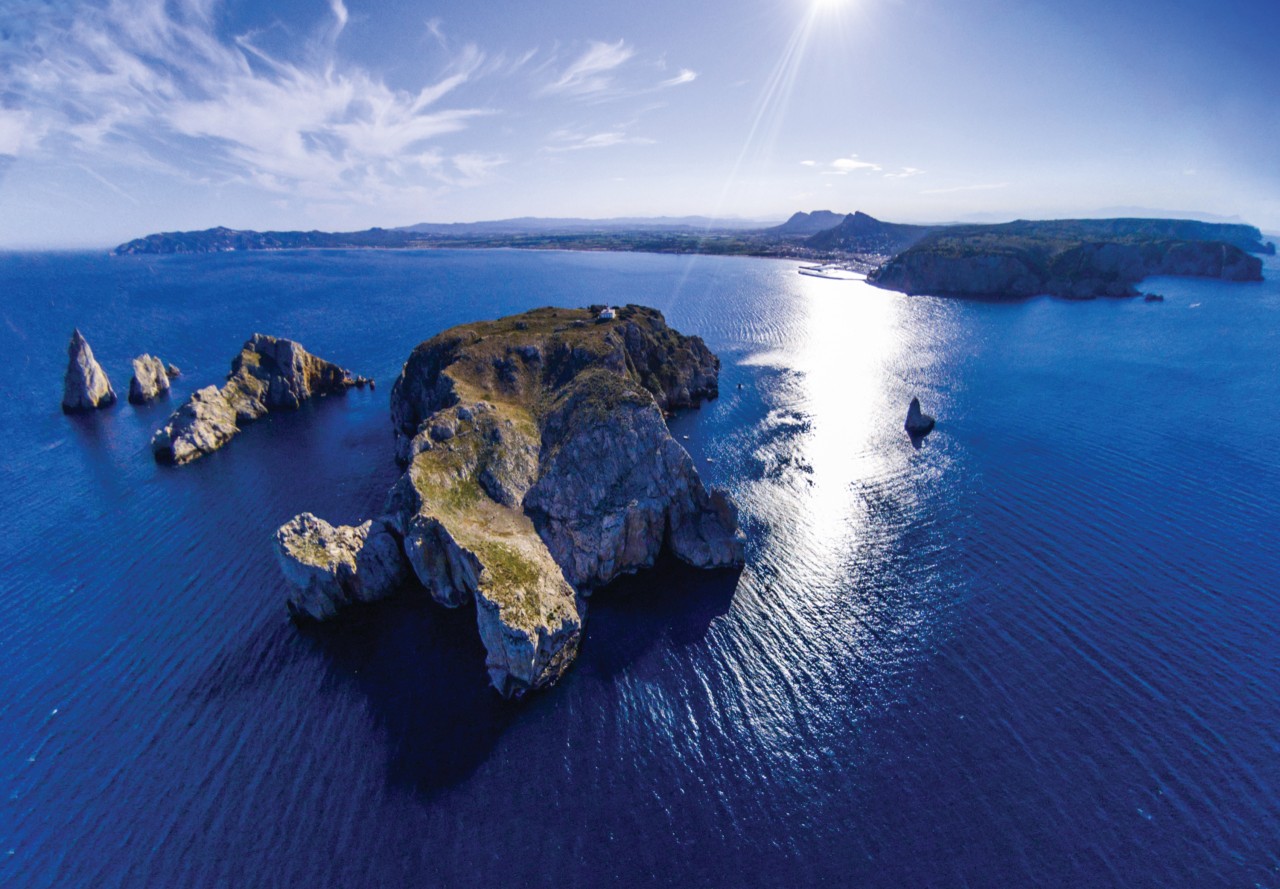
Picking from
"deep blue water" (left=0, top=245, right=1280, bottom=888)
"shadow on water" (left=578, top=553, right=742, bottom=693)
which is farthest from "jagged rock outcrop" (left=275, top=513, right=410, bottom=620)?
"shadow on water" (left=578, top=553, right=742, bottom=693)

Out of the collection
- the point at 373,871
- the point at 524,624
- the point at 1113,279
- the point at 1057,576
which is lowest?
the point at 373,871

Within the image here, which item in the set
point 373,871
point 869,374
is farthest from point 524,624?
point 869,374

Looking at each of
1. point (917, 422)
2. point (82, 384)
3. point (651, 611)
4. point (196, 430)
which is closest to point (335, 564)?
point (651, 611)

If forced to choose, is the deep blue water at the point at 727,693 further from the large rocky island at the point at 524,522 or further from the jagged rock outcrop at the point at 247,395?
the jagged rock outcrop at the point at 247,395

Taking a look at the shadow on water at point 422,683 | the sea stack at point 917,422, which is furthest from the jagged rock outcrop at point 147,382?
the sea stack at point 917,422

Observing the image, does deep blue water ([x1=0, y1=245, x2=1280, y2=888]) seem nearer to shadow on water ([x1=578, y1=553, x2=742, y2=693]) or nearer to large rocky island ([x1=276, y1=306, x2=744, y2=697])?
shadow on water ([x1=578, y1=553, x2=742, y2=693])

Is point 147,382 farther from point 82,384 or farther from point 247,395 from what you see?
point 247,395

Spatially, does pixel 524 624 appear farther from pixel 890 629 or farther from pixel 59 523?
pixel 59 523
